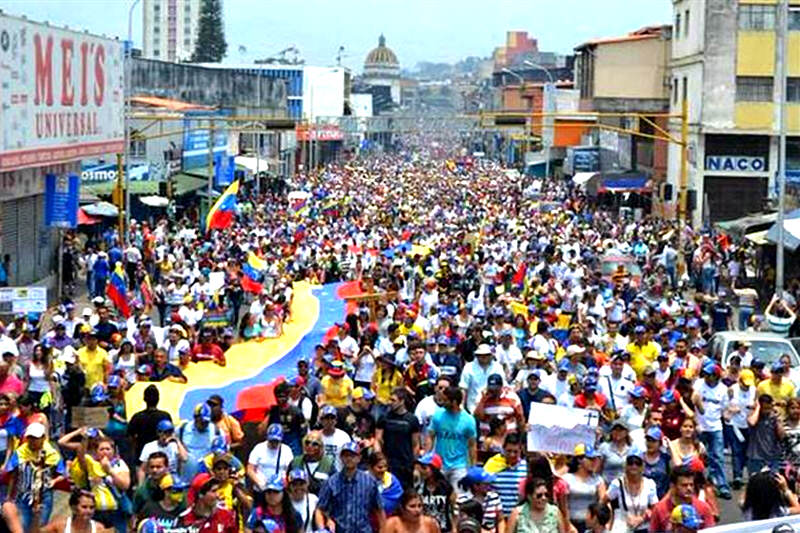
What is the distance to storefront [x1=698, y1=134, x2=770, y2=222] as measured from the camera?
193ft

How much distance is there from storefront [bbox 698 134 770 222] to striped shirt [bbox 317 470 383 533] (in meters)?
→ 48.8

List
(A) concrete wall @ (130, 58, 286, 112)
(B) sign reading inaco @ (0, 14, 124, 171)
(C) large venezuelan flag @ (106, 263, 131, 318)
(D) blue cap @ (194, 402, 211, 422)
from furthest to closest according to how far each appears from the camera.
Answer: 1. (A) concrete wall @ (130, 58, 286, 112)
2. (B) sign reading inaco @ (0, 14, 124, 171)
3. (C) large venezuelan flag @ (106, 263, 131, 318)
4. (D) blue cap @ (194, 402, 211, 422)

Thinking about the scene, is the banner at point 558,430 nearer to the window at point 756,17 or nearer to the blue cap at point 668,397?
the blue cap at point 668,397

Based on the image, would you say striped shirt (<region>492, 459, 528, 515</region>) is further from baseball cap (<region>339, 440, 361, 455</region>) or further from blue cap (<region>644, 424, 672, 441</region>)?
blue cap (<region>644, 424, 672, 441</region>)

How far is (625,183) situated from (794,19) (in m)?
12.7

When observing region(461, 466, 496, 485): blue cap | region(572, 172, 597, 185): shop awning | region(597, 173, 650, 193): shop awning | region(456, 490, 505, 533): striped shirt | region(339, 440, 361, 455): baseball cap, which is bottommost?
region(572, 172, 597, 185): shop awning

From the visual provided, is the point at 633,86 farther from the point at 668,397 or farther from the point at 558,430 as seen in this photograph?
the point at 558,430

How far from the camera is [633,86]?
8044cm

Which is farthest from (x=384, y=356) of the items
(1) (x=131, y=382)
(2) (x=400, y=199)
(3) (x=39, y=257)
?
(2) (x=400, y=199)

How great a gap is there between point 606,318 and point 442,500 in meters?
11.7

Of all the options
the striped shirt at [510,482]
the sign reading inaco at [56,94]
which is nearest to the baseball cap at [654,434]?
the striped shirt at [510,482]

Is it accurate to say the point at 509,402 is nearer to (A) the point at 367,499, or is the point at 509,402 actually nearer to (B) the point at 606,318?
(A) the point at 367,499

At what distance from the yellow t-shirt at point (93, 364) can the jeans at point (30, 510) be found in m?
5.42

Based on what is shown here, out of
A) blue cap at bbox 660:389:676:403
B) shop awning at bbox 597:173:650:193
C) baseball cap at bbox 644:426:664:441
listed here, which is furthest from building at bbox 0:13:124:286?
shop awning at bbox 597:173:650:193
